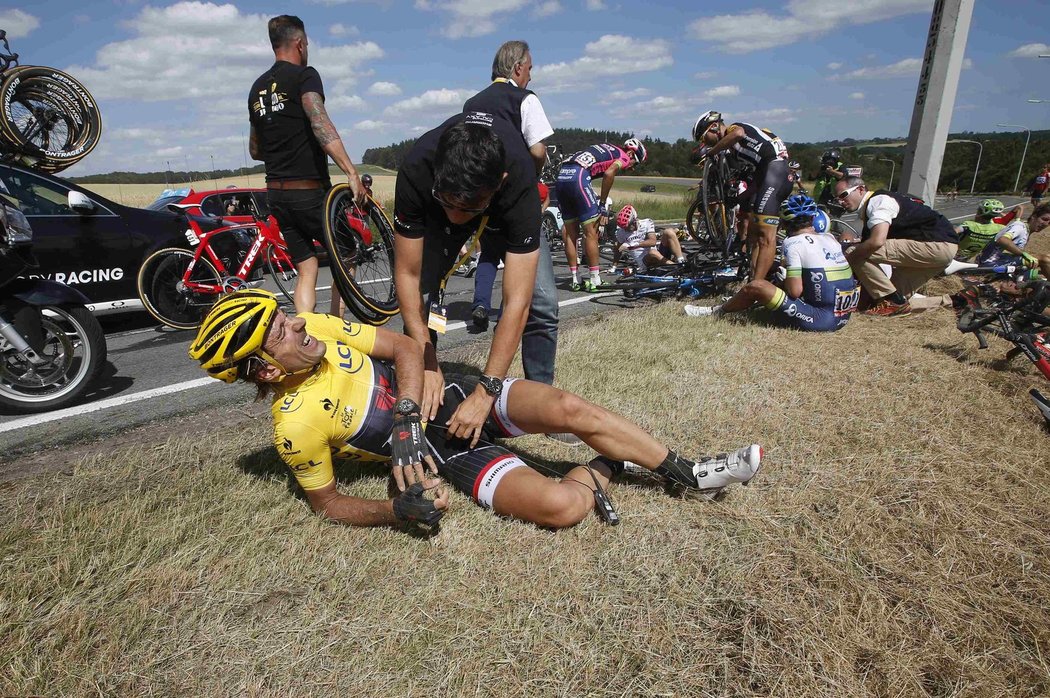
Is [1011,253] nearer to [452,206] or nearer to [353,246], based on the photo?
[353,246]

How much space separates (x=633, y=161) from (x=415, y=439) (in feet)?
24.8

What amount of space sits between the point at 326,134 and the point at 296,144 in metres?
0.26

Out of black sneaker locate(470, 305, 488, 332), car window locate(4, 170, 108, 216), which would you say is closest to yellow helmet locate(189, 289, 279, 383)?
black sneaker locate(470, 305, 488, 332)

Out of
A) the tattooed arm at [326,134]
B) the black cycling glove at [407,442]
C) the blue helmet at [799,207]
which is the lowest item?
the black cycling glove at [407,442]

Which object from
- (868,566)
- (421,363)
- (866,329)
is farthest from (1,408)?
(866,329)

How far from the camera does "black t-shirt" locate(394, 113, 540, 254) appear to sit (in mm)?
2441

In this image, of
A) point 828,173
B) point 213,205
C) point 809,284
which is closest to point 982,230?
point 828,173

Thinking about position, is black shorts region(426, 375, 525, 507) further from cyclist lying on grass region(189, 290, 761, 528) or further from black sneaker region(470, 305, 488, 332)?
black sneaker region(470, 305, 488, 332)

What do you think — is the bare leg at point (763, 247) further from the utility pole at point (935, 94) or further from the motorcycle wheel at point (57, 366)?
the motorcycle wheel at point (57, 366)

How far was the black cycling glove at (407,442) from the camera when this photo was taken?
7.12ft

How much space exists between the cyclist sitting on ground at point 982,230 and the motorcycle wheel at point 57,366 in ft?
35.5

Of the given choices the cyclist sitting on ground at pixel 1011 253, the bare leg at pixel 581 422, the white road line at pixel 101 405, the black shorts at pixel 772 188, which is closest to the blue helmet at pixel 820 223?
the black shorts at pixel 772 188

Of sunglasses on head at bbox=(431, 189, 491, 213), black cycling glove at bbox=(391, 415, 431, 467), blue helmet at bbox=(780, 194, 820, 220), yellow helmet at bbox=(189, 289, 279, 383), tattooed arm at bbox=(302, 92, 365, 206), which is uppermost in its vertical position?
tattooed arm at bbox=(302, 92, 365, 206)

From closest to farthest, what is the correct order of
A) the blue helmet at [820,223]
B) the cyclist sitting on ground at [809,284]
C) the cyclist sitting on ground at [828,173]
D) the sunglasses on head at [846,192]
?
the cyclist sitting on ground at [809,284]
the blue helmet at [820,223]
the sunglasses on head at [846,192]
the cyclist sitting on ground at [828,173]
